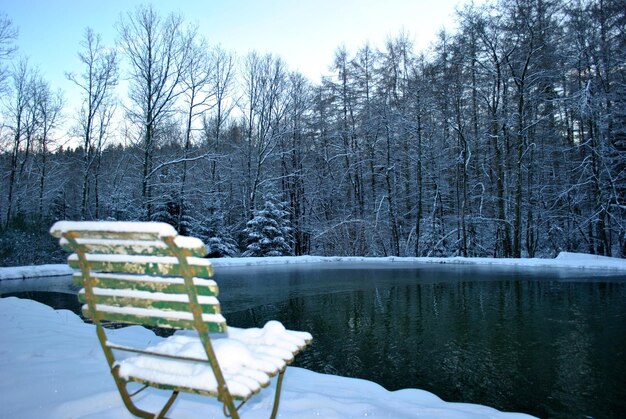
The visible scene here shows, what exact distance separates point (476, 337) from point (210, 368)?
4.54 meters

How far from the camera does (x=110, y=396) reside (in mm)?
2295

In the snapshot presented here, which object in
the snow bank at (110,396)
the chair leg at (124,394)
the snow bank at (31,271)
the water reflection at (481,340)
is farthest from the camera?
the snow bank at (31,271)

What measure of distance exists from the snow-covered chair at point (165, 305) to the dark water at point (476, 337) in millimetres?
2455

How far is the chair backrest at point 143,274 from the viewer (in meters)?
1.46

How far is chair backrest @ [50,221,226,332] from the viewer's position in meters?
1.46

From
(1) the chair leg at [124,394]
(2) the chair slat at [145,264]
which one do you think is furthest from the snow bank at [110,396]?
(2) the chair slat at [145,264]

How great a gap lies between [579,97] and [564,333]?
17008 millimetres

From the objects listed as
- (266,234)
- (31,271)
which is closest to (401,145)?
(266,234)

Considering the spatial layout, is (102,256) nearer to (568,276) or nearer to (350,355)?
(350,355)

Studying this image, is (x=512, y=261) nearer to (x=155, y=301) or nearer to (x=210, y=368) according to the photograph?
(x=210, y=368)

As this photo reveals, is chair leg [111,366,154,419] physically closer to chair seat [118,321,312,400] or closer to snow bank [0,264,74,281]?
chair seat [118,321,312,400]

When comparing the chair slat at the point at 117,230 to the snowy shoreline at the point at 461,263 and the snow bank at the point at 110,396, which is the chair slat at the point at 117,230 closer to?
the snow bank at the point at 110,396

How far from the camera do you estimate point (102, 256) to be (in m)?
1.69

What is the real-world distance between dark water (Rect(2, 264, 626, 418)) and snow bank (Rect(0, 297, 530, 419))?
691 mm
